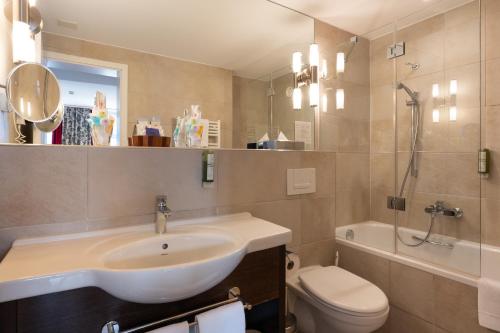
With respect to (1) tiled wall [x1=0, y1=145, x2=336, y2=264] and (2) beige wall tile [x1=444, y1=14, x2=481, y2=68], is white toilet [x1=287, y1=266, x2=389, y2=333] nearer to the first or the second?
(1) tiled wall [x1=0, y1=145, x2=336, y2=264]

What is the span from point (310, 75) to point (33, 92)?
157 centimetres

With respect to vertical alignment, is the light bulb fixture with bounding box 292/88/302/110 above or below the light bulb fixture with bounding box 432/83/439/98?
below

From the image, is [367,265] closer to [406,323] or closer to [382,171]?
[406,323]

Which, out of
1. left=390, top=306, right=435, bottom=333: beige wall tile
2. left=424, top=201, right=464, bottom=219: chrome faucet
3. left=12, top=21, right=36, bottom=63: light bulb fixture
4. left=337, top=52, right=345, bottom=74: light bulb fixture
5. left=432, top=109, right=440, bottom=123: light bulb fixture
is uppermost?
left=337, top=52, right=345, bottom=74: light bulb fixture

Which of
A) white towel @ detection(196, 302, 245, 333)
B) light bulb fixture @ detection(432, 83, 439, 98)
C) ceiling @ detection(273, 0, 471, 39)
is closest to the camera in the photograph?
white towel @ detection(196, 302, 245, 333)

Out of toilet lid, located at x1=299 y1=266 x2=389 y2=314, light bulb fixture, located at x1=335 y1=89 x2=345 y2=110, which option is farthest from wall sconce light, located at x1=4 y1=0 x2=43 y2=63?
light bulb fixture, located at x1=335 y1=89 x2=345 y2=110

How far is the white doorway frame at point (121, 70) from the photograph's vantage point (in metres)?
1.12

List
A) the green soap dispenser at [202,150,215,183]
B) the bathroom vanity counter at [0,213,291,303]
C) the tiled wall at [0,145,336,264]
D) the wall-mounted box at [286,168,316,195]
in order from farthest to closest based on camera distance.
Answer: the wall-mounted box at [286,168,316,195] < the green soap dispenser at [202,150,215,183] < the tiled wall at [0,145,336,264] < the bathroom vanity counter at [0,213,291,303]

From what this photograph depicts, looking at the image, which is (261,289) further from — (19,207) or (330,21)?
(330,21)

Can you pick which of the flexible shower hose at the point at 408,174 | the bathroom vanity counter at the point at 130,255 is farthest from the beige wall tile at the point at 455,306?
the bathroom vanity counter at the point at 130,255

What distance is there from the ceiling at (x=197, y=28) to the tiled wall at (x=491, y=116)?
1.18 m

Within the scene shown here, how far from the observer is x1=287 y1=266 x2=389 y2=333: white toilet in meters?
1.23

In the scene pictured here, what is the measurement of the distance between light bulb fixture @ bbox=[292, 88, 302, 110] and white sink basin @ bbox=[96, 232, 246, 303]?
47.3 inches

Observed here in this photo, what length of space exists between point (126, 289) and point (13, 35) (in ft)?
3.29
